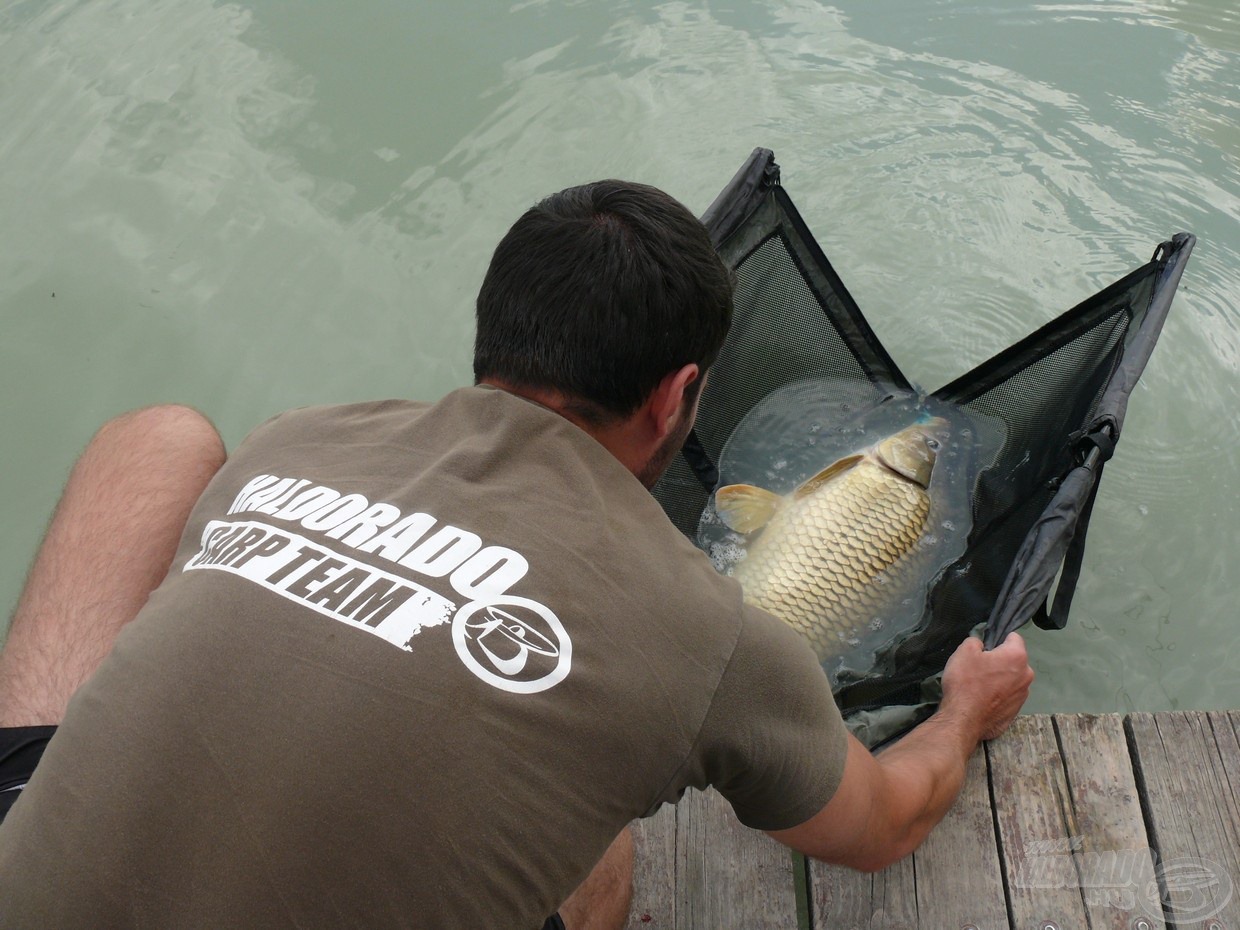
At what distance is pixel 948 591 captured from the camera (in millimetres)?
2240

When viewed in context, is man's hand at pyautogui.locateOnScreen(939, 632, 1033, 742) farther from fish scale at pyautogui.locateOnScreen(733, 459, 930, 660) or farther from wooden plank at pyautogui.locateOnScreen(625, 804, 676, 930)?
wooden plank at pyautogui.locateOnScreen(625, 804, 676, 930)

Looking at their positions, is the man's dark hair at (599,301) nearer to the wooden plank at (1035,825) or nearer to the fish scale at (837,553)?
the fish scale at (837,553)

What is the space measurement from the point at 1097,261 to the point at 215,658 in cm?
331

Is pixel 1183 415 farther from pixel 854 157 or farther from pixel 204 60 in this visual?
pixel 204 60

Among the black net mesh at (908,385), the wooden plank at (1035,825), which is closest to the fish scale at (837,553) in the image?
the black net mesh at (908,385)

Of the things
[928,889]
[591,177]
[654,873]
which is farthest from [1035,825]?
[591,177]

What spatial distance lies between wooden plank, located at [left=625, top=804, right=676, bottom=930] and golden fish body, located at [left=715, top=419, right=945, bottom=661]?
1.55 ft

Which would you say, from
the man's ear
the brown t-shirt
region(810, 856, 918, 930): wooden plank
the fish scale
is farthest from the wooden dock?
the man's ear

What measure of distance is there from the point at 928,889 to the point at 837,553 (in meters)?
0.66

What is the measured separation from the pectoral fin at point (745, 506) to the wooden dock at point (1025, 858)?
24.8 inches

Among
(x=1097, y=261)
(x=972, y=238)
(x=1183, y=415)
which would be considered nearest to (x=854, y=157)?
(x=972, y=238)

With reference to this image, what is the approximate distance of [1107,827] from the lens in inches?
75.1

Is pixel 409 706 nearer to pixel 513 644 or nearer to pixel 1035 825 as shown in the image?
pixel 513 644

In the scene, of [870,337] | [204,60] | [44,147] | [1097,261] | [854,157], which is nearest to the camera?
[870,337]
